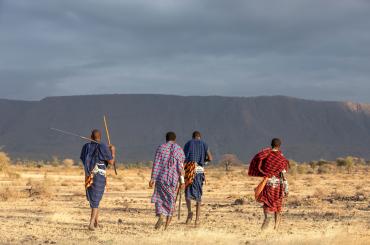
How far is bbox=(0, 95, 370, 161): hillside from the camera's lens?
116m

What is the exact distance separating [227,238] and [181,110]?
118 metres

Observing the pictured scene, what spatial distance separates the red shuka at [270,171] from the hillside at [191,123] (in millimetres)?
92902

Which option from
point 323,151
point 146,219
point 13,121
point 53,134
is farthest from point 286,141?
point 146,219

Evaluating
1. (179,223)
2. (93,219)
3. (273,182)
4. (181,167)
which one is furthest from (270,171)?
(93,219)

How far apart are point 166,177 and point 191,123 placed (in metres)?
111

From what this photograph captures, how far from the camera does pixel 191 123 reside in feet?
413

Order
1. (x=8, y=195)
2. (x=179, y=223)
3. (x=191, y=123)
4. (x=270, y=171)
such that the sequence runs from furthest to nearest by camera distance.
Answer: (x=191, y=123), (x=8, y=195), (x=179, y=223), (x=270, y=171)

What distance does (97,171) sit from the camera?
15023mm

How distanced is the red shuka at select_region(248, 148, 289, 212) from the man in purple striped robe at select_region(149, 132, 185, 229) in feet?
5.07

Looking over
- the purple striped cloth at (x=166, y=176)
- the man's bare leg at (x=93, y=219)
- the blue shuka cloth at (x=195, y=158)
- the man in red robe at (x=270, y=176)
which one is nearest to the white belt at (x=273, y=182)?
the man in red robe at (x=270, y=176)

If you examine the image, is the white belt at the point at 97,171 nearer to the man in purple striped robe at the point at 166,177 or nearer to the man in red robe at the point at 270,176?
the man in purple striped robe at the point at 166,177

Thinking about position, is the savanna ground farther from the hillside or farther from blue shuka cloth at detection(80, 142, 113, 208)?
the hillside

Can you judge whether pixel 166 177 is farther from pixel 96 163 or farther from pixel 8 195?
pixel 8 195

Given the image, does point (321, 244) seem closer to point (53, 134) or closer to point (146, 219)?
point (146, 219)
